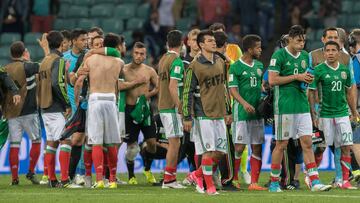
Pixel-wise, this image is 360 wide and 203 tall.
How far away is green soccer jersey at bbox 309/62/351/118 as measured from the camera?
63.0 feet

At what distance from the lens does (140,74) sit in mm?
21109

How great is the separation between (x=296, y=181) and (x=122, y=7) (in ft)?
48.5

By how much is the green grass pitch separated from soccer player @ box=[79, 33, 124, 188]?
66 centimetres

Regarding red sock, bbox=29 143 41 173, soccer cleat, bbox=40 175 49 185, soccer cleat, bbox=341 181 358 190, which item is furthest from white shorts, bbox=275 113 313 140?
red sock, bbox=29 143 41 173

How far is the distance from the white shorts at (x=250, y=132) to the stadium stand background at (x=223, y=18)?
1111 centimetres

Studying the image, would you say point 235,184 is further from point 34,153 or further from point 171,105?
point 34,153

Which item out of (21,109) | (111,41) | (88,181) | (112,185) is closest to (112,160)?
(112,185)

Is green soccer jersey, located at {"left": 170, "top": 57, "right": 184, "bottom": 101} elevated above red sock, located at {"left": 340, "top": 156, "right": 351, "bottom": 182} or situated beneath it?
elevated above

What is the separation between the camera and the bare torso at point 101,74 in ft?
62.8

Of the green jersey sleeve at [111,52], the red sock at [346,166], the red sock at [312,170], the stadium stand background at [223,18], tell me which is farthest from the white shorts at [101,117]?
the stadium stand background at [223,18]

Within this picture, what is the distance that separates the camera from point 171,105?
19812 mm

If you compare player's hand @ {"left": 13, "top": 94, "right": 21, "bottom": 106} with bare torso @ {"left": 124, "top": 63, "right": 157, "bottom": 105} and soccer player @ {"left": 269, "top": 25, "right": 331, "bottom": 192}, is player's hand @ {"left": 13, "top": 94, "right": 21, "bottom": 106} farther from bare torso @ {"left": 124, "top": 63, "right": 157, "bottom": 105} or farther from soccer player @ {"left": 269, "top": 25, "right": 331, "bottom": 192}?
soccer player @ {"left": 269, "top": 25, "right": 331, "bottom": 192}

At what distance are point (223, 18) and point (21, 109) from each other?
37.4 ft

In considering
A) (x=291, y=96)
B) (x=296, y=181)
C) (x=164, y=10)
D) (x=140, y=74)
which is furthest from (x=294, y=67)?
(x=164, y=10)
